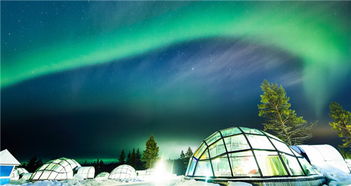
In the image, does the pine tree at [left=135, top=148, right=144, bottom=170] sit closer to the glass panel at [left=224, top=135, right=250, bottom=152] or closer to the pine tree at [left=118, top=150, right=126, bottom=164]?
the pine tree at [left=118, top=150, right=126, bottom=164]

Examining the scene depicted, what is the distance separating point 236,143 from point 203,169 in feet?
7.47

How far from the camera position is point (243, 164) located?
22.5 ft

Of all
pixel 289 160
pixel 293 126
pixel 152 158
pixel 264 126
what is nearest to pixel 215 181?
Result: pixel 289 160

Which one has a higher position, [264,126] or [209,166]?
[264,126]

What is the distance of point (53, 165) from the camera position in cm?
2603

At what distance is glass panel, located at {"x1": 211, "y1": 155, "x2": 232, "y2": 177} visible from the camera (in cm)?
692

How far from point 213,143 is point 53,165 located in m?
31.6

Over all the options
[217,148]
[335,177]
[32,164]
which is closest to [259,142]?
[217,148]

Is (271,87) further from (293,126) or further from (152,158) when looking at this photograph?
(152,158)

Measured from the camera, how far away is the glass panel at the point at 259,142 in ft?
24.4

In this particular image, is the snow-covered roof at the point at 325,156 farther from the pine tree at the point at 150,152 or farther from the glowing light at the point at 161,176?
the pine tree at the point at 150,152

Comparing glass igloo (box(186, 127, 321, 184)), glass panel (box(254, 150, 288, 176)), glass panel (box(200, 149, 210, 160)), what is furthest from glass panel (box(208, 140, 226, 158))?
glass panel (box(254, 150, 288, 176))

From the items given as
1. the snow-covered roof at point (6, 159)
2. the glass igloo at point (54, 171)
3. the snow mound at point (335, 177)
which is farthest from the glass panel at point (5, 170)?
the snow mound at point (335, 177)

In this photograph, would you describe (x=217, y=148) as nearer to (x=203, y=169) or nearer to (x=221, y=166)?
(x=221, y=166)
